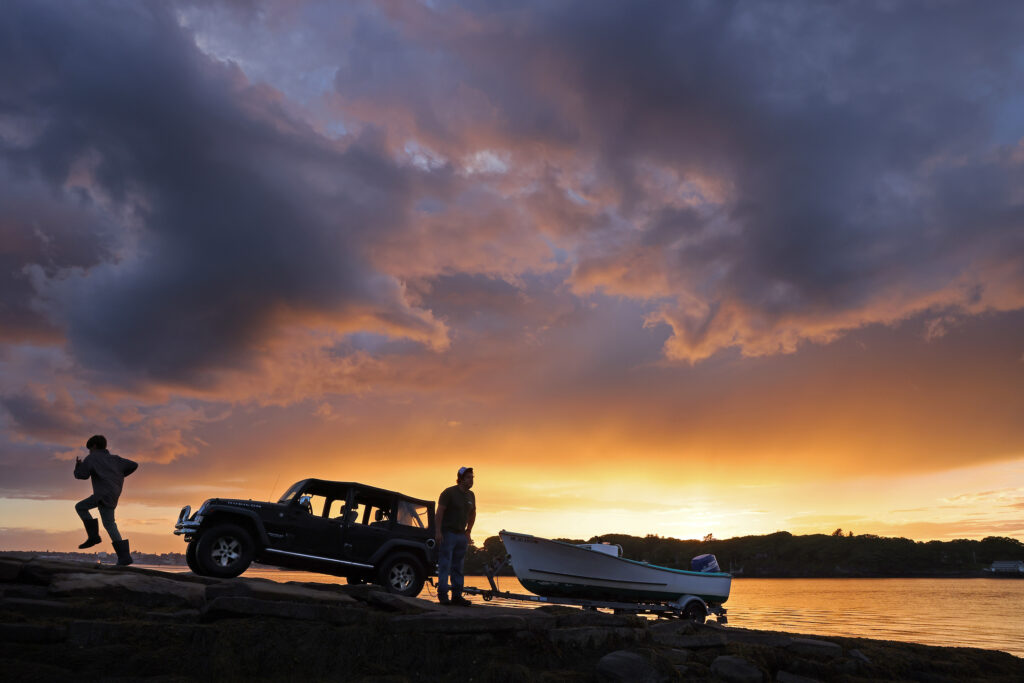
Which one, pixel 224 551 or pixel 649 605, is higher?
pixel 224 551

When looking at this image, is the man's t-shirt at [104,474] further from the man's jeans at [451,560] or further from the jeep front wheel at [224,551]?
the man's jeans at [451,560]

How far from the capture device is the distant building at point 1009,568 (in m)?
158

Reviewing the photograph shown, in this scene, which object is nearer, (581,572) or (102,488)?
(102,488)

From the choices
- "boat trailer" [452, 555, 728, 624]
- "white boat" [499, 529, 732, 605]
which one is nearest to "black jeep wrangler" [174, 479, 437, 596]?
"boat trailer" [452, 555, 728, 624]

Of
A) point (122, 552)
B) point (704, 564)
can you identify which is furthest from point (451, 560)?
point (704, 564)

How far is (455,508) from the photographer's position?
10734mm

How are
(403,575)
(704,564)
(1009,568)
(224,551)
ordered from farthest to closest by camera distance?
(1009,568)
(704,564)
(403,575)
(224,551)

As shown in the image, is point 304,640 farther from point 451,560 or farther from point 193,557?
point 193,557

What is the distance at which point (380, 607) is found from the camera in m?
8.92

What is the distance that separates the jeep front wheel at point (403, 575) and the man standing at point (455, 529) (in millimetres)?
2124

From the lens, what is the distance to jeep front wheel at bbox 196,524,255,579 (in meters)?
11.1

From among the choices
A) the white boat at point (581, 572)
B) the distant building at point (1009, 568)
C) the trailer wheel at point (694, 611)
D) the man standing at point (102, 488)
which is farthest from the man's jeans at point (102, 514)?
the distant building at point (1009, 568)

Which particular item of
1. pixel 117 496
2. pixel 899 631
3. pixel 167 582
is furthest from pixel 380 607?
pixel 899 631

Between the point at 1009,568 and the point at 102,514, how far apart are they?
210 metres
